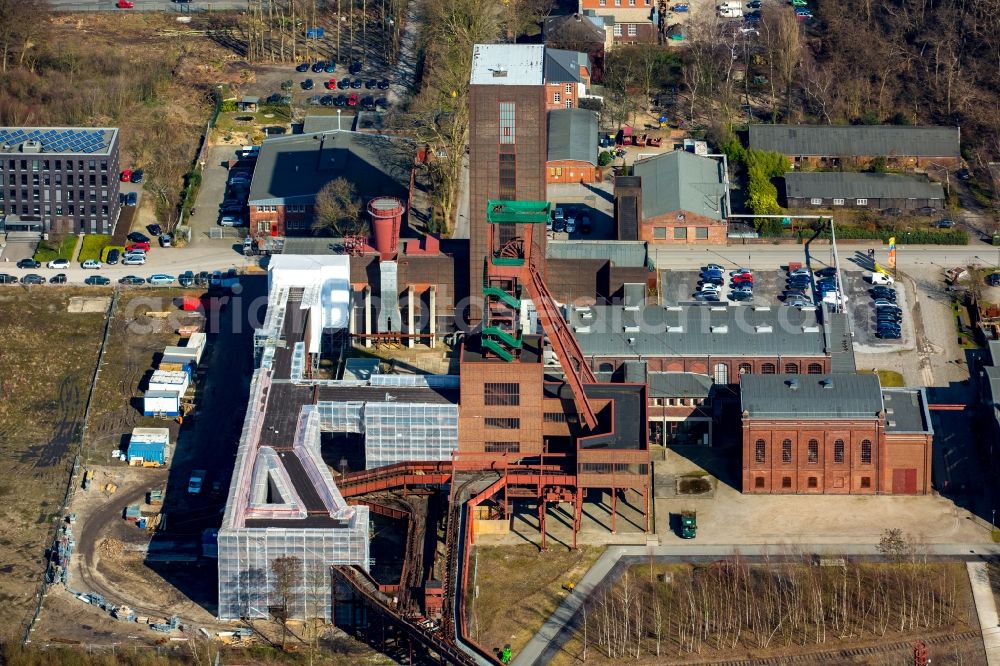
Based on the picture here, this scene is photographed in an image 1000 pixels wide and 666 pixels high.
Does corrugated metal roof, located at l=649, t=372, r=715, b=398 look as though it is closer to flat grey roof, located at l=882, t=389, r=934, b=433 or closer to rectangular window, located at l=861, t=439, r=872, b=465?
rectangular window, located at l=861, t=439, r=872, b=465

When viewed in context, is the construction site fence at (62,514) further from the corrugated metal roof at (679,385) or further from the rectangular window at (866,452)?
the rectangular window at (866,452)

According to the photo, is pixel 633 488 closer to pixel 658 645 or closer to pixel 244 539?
pixel 658 645

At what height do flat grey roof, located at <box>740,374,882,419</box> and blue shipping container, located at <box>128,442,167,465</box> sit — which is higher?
flat grey roof, located at <box>740,374,882,419</box>

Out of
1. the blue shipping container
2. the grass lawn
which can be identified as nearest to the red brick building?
the grass lawn

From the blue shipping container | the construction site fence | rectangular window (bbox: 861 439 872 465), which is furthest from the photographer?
the blue shipping container

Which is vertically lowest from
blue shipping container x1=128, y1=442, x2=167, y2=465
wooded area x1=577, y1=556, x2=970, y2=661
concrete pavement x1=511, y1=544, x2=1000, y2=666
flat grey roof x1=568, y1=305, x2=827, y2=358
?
wooded area x1=577, y1=556, x2=970, y2=661

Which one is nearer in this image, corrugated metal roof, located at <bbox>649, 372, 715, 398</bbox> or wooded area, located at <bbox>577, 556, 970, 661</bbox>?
wooded area, located at <bbox>577, 556, 970, 661</bbox>
